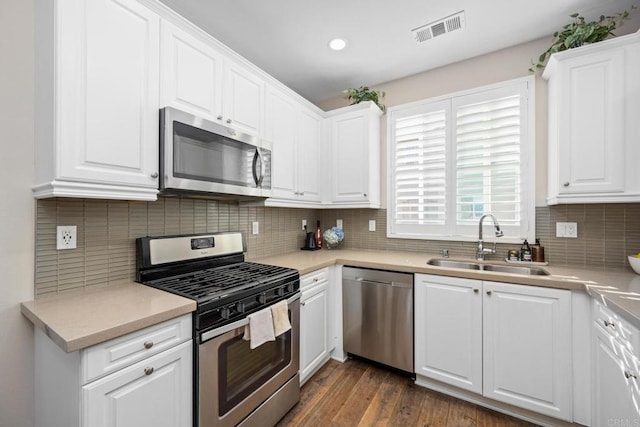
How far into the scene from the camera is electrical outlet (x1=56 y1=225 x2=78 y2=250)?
1345 mm

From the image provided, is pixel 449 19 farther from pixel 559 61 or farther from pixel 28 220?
pixel 28 220

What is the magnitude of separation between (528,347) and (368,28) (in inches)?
97.2

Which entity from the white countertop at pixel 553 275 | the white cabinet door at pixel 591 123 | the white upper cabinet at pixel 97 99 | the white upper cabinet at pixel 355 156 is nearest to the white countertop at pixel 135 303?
the white countertop at pixel 553 275

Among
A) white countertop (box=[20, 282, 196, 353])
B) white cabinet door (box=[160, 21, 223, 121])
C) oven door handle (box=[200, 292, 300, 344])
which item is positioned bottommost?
oven door handle (box=[200, 292, 300, 344])

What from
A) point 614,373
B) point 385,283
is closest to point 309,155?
point 385,283

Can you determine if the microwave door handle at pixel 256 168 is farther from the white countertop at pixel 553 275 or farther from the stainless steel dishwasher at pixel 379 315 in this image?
the stainless steel dishwasher at pixel 379 315

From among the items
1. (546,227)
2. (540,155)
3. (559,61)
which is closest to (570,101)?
(559,61)

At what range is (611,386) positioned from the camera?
1341 mm

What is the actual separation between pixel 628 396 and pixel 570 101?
1.73m

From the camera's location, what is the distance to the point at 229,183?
5.84 feet

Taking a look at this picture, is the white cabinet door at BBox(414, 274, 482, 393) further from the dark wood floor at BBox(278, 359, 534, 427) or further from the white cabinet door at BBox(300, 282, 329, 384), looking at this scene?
the white cabinet door at BBox(300, 282, 329, 384)

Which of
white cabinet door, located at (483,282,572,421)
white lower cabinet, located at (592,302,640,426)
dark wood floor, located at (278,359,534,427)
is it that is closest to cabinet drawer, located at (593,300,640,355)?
white lower cabinet, located at (592,302,640,426)

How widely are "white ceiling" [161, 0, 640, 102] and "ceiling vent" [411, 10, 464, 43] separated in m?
0.04

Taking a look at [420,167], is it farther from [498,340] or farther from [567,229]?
[498,340]
